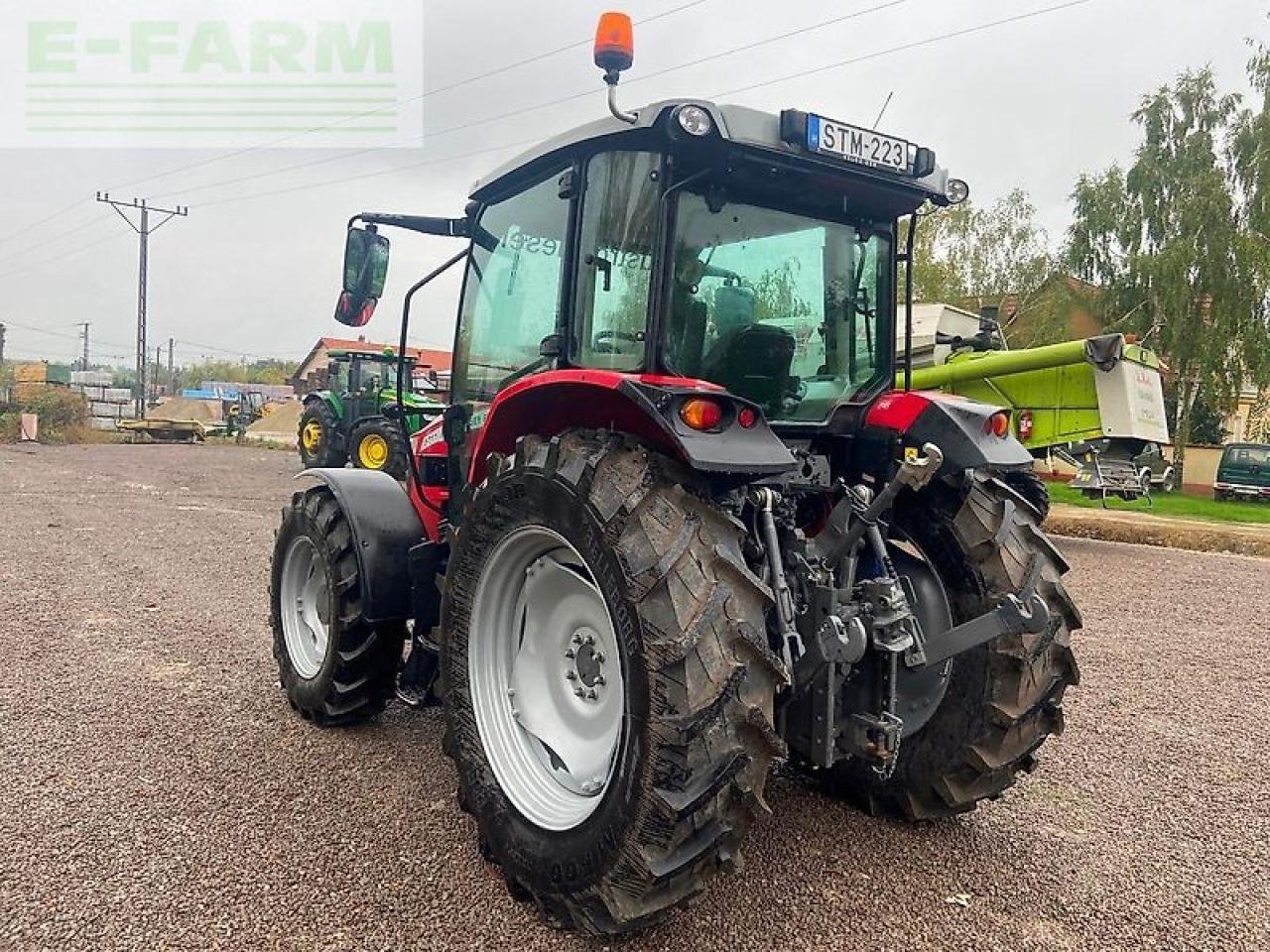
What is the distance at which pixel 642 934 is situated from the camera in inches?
96.0

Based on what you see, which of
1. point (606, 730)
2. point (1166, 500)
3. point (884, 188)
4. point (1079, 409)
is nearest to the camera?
point (606, 730)

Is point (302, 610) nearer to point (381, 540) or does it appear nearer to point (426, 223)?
point (381, 540)

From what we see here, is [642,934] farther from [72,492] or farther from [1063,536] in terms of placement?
[72,492]

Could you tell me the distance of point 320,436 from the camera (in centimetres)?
1761

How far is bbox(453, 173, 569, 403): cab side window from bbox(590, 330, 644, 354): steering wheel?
0.24m

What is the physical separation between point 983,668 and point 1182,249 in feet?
78.3

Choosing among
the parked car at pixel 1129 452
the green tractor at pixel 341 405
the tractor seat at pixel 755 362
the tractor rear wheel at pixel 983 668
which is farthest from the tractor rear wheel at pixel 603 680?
the green tractor at pixel 341 405

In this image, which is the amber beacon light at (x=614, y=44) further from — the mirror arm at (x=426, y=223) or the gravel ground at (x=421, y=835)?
the gravel ground at (x=421, y=835)

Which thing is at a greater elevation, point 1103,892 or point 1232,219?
point 1232,219

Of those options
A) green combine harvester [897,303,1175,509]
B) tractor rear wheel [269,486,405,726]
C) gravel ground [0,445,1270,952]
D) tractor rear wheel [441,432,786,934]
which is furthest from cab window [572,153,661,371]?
green combine harvester [897,303,1175,509]

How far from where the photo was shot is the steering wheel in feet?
9.27

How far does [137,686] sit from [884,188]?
12.9ft

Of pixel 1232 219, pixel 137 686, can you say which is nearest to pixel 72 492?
pixel 137 686

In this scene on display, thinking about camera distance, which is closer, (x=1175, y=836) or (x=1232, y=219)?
(x=1175, y=836)
